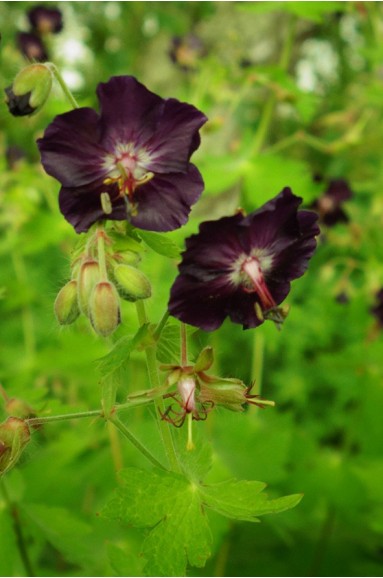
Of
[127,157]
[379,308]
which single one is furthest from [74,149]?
[379,308]

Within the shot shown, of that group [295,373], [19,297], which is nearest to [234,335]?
[295,373]

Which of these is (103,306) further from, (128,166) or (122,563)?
(122,563)

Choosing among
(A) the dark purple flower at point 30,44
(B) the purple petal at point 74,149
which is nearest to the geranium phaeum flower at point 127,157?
(B) the purple petal at point 74,149

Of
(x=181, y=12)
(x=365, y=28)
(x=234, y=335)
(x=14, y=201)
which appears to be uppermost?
(x=181, y=12)

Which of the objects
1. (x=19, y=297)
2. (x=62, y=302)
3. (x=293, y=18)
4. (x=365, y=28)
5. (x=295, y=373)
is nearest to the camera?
(x=62, y=302)

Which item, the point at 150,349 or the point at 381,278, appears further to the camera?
the point at 381,278

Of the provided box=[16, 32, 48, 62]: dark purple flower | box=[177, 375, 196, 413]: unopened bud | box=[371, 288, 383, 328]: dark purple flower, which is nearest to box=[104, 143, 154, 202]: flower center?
box=[177, 375, 196, 413]: unopened bud

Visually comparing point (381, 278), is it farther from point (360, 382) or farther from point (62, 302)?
point (62, 302)

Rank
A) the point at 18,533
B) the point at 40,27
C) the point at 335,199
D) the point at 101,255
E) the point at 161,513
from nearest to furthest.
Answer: the point at 101,255 → the point at 161,513 → the point at 18,533 → the point at 335,199 → the point at 40,27
